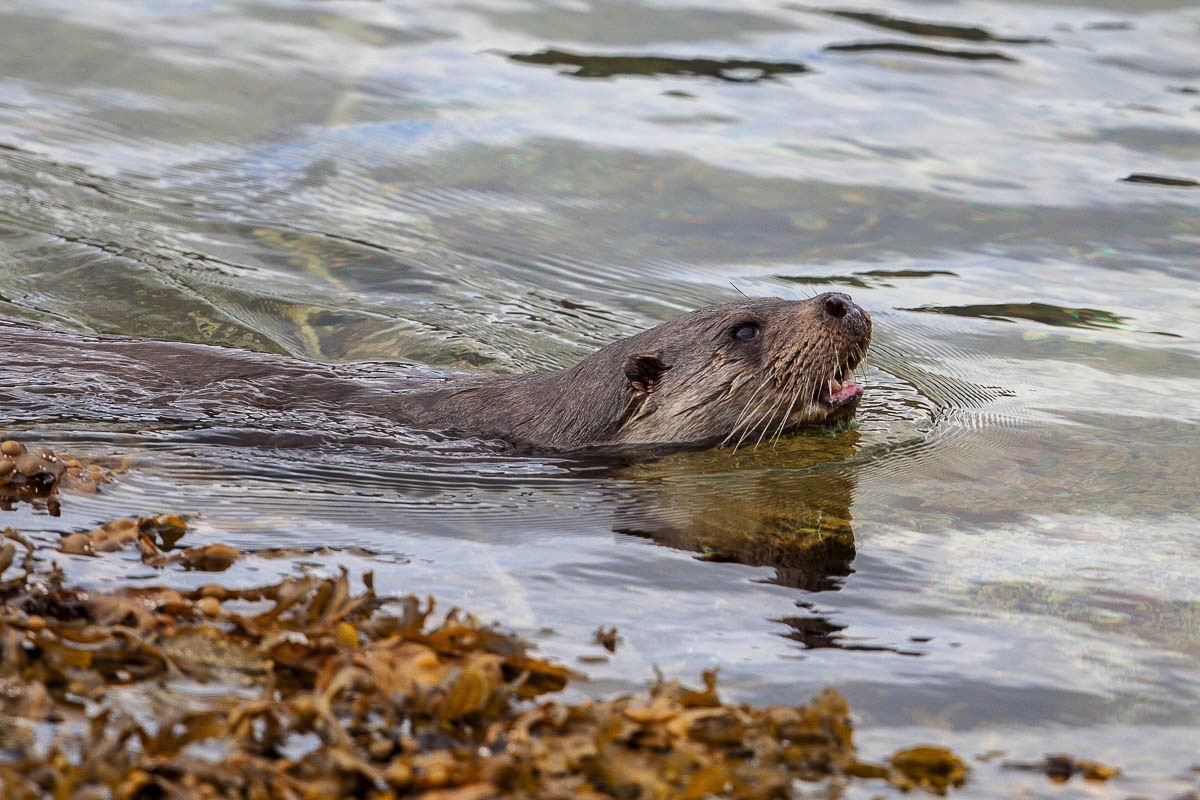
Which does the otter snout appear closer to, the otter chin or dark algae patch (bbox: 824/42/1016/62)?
the otter chin

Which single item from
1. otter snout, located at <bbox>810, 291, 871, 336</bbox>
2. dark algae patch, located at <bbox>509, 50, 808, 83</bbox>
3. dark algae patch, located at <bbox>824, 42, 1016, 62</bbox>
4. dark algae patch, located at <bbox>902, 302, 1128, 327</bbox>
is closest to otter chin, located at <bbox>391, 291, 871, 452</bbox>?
otter snout, located at <bbox>810, 291, 871, 336</bbox>

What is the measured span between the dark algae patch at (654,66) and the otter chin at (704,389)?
20.2 ft

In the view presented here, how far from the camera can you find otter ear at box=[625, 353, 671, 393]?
19.6ft

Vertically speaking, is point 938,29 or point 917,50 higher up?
point 938,29

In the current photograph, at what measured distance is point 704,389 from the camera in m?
6.00

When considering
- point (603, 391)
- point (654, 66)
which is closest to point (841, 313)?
point (603, 391)

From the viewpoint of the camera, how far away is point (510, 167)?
10148 mm

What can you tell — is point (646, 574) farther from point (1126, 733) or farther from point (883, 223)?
point (883, 223)

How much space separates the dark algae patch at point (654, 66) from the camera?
1191 centimetres

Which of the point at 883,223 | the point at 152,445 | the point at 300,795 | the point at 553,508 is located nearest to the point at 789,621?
the point at 553,508

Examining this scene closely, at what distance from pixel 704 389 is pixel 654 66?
6.62m

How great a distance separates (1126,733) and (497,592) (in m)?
1.68

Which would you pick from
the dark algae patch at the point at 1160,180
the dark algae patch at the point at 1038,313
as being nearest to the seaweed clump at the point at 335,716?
the dark algae patch at the point at 1038,313

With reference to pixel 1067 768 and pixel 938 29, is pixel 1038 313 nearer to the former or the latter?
pixel 1067 768
